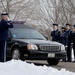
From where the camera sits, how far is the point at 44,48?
12.8 metres

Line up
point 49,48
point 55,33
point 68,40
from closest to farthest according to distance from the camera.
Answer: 1. point 49,48
2. point 68,40
3. point 55,33

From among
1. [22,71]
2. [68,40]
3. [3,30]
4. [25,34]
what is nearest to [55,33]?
[68,40]

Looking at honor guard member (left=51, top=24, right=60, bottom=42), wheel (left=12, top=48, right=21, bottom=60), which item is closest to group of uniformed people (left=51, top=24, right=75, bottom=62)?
honor guard member (left=51, top=24, right=60, bottom=42)

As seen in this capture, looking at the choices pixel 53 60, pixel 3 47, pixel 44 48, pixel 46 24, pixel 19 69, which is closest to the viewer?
pixel 19 69

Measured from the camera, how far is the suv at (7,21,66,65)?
12.6 m

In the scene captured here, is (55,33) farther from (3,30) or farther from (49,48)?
(3,30)

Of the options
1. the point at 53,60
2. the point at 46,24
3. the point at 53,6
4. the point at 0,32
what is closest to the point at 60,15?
the point at 53,6

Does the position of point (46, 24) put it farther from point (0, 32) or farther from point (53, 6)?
point (0, 32)

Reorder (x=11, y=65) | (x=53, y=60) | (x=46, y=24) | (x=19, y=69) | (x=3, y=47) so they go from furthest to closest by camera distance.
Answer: (x=46, y=24) < (x=53, y=60) < (x=3, y=47) < (x=11, y=65) < (x=19, y=69)

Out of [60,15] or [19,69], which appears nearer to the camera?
[19,69]

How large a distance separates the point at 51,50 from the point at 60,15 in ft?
72.5

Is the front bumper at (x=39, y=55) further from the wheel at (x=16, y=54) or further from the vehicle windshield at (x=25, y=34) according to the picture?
the vehicle windshield at (x=25, y=34)

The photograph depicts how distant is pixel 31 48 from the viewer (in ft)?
41.3

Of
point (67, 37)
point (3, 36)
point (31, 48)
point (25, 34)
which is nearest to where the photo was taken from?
point (3, 36)
